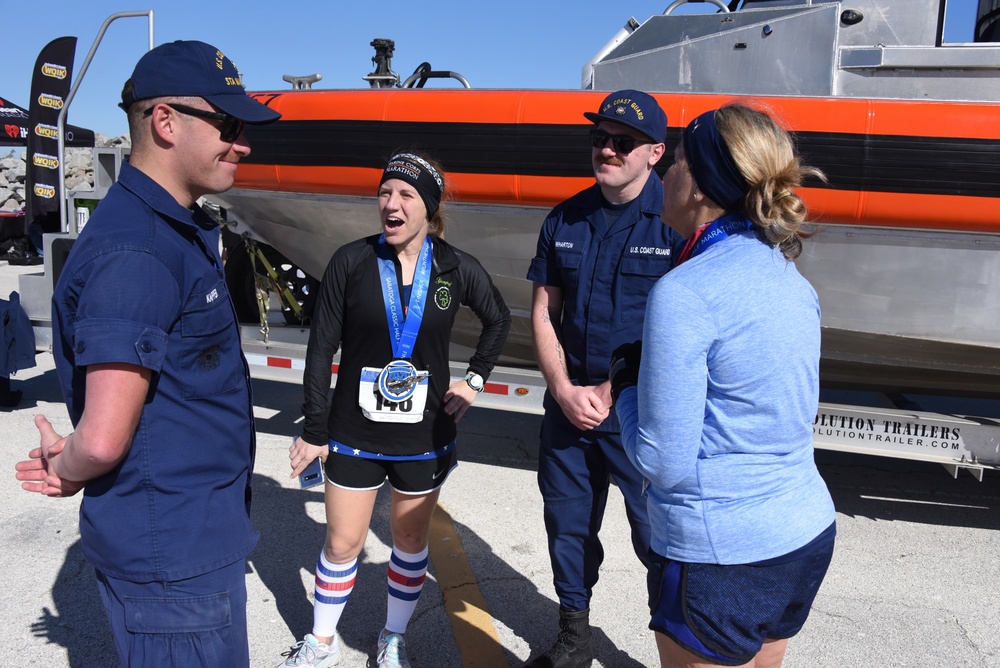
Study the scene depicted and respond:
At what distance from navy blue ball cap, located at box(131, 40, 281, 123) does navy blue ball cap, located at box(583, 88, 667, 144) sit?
1159 mm

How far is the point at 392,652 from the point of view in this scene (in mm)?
2594

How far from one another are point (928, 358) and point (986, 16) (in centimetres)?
207

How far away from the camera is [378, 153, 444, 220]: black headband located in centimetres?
246

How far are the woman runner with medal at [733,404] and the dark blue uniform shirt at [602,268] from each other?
0.89 m

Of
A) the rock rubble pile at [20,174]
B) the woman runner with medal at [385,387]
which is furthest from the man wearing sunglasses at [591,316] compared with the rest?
the rock rubble pile at [20,174]

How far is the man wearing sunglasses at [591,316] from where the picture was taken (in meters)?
2.44

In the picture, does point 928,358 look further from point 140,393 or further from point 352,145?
point 140,393

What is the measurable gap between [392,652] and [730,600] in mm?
1460

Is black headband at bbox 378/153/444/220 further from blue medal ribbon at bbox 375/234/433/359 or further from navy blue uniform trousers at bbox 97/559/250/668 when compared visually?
navy blue uniform trousers at bbox 97/559/250/668

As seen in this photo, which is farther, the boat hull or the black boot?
the boat hull

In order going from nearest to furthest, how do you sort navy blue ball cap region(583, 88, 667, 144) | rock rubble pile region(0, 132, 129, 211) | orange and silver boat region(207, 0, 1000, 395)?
navy blue ball cap region(583, 88, 667, 144) < orange and silver boat region(207, 0, 1000, 395) < rock rubble pile region(0, 132, 129, 211)

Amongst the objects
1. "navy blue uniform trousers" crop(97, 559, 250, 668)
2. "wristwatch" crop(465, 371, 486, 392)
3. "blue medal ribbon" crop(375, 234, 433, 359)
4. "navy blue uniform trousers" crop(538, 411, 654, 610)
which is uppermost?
"blue medal ribbon" crop(375, 234, 433, 359)

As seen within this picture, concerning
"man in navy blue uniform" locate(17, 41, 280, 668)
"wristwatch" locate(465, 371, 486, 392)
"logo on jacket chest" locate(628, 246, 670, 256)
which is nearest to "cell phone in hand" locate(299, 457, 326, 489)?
"wristwatch" locate(465, 371, 486, 392)

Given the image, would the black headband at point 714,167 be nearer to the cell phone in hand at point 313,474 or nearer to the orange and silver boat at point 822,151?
the cell phone in hand at point 313,474
